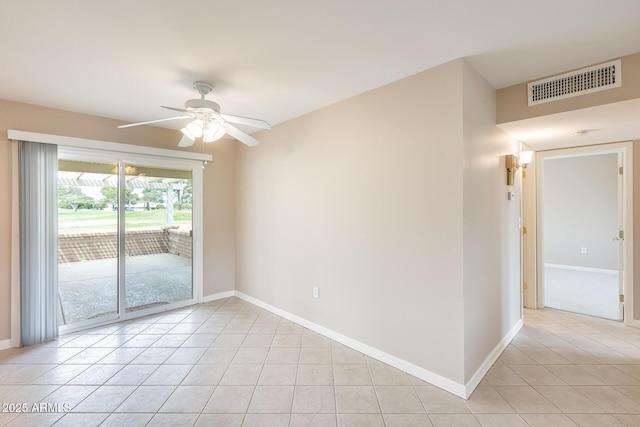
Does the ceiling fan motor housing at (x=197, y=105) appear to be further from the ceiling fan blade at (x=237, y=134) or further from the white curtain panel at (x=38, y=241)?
the white curtain panel at (x=38, y=241)

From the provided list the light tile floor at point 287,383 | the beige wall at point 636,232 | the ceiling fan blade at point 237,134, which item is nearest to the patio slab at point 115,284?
the light tile floor at point 287,383

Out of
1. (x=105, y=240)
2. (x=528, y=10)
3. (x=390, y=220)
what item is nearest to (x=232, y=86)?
(x=390, y=220)

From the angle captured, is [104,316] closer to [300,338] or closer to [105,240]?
[105,240]

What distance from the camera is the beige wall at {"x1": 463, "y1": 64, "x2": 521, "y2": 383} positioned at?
2104mm

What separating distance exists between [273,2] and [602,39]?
212 cm

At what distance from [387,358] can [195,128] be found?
259cm

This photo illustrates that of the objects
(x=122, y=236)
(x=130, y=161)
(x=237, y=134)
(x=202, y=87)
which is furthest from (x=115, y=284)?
(x=202, y=87)

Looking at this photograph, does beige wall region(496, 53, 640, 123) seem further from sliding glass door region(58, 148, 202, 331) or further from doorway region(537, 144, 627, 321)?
sliding glass door region(58, 148, 202, 331)

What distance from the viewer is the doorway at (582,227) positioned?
4930 millimetres

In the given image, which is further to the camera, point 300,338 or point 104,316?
point 104,316

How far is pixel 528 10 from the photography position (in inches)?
61.2

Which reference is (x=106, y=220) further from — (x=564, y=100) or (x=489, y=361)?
(x=564, y=100)

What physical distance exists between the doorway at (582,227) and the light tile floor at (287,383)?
2.31 m

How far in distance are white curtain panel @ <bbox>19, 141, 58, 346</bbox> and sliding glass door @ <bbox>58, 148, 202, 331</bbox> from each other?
16cm
